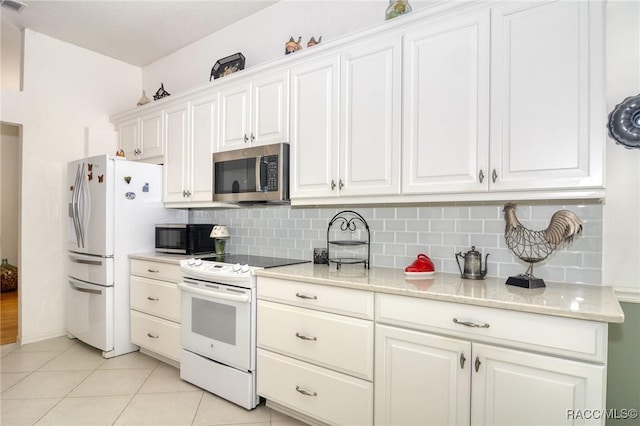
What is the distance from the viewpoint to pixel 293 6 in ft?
9.62

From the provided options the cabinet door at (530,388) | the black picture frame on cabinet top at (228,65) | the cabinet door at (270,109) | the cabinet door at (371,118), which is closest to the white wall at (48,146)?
the black picture frame on cabinet top at (228,65)

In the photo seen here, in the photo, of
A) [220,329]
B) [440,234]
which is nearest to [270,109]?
[440,234]

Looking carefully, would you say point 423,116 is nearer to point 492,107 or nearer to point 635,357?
point 492,107

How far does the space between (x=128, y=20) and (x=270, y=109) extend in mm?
1862

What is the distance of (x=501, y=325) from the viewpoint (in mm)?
1438

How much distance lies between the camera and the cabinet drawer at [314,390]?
181cm

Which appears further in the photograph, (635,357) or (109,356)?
(109,356)

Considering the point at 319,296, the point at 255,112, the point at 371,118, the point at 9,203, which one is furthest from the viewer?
the point at 9,203

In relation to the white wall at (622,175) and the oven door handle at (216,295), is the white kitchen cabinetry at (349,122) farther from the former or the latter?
the white wall at (622,175)

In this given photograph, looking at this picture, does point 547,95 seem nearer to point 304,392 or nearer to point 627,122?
point 627,122

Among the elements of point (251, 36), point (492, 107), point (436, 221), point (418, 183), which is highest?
point (251, 36)

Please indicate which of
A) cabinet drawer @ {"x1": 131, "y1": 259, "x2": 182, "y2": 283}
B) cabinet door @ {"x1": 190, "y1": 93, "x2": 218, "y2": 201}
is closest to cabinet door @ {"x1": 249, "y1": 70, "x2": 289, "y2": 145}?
cabinet door @ {"x1": 190, "y1": 93, "x2": 218, "y2": 201}

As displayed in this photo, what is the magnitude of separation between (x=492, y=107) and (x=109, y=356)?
3523 mm

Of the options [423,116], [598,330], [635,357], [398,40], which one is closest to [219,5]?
[398,40]
